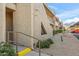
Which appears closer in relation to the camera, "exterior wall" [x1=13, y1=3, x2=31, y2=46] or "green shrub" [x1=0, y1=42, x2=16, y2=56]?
"green shrub" [x1=0, y1=42, x2=16, y2=56]

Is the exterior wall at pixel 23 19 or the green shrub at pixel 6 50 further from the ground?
the exterior wall at pixel 23 19

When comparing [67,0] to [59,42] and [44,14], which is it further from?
[44,14]

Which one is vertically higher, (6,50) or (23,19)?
(23,19)

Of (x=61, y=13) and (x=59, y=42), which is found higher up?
(x=61, y=13)

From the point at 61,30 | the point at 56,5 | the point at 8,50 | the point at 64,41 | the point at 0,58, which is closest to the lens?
the point at 0,58

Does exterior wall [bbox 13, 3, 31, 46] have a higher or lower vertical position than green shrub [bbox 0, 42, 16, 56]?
higher

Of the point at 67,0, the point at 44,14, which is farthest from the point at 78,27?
the point at 44,14

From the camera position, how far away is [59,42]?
34.7ft

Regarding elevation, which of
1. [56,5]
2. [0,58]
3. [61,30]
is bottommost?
[0,58]

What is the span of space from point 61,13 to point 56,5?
32 centimetres

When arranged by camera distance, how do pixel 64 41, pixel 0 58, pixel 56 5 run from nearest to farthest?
pixel 0 58 → pixel 56 5 → pixel 64 41

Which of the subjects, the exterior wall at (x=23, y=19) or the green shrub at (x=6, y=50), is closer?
the green shrub at (x=6, y=50)

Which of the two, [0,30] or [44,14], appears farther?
[44,14]

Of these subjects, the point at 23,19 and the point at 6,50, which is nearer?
the point at 6,50
